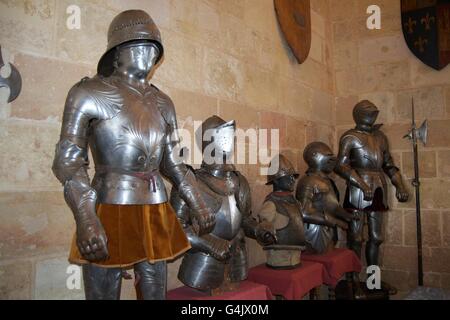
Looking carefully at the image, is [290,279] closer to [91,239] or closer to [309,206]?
[309,206]

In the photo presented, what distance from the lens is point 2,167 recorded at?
5.65 feet

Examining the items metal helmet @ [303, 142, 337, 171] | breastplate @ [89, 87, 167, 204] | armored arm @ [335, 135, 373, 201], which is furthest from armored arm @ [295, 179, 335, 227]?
breastplate @ [89, 87, 167, 204]

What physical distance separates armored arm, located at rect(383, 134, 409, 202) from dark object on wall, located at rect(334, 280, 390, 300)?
2.98ft

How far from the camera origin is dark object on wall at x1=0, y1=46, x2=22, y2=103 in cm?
172

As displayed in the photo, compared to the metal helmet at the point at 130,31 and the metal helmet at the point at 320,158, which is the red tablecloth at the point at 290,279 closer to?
the metal helmet at the point at 320,158

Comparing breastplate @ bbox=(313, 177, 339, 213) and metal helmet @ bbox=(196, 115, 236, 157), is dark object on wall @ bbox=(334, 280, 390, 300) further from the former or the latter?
metal helmet @ bbox=(196, 115, 236, 157)

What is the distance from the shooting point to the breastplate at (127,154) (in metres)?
1.64

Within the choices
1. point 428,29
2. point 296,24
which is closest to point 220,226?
point 296,24

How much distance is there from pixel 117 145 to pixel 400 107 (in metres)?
3.68

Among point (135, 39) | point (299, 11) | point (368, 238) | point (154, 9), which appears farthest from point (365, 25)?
point (135, 39)

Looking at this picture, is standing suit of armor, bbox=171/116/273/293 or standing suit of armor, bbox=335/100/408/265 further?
standing suit of armor, bbox=335/100/408/265

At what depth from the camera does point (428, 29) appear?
4.22m

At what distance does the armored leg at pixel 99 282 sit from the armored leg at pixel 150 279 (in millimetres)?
129
